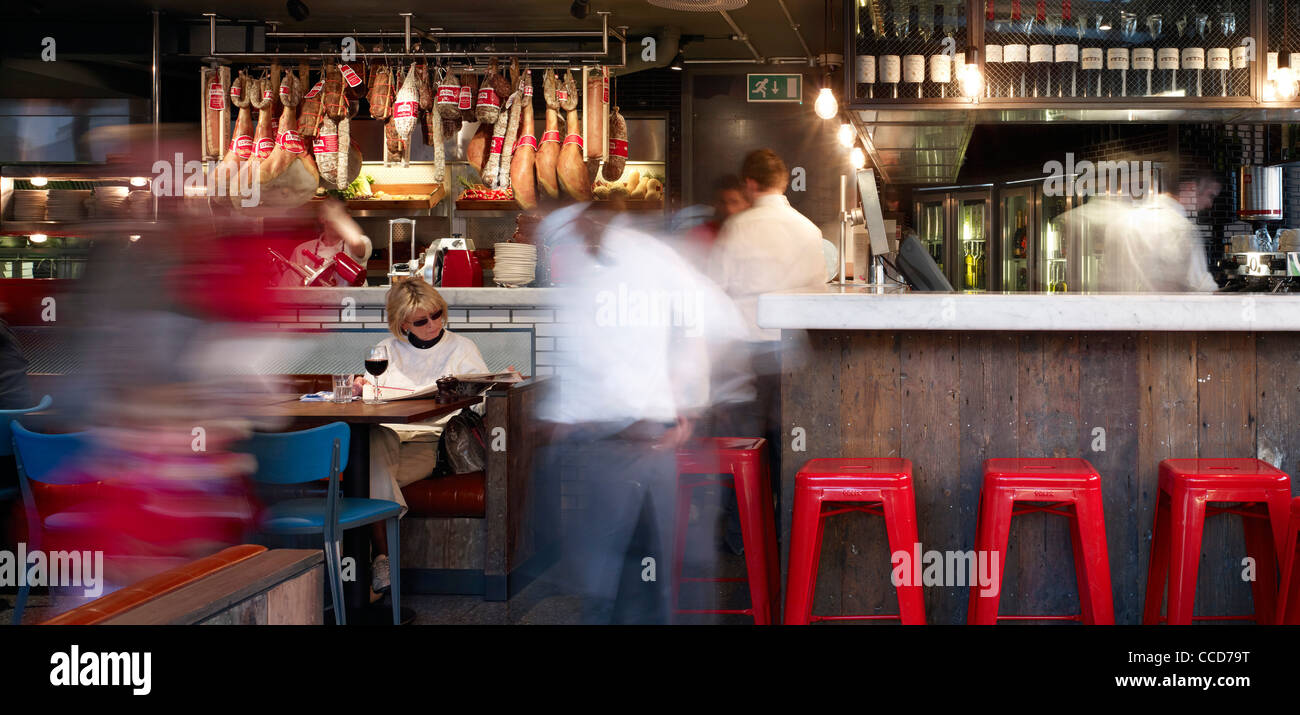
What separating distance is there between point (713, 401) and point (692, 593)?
2.40ft

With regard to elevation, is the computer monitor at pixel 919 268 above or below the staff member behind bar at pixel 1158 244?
below

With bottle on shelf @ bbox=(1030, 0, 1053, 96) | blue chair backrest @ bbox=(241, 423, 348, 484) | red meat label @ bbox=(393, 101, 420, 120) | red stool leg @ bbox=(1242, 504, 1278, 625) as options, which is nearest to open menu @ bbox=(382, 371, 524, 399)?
blue chair backrest @ bbox=(241, 423, 348, 484)

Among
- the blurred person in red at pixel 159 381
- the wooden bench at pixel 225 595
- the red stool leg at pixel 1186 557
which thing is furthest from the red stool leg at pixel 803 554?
the blurred person in red at pixel 159 381

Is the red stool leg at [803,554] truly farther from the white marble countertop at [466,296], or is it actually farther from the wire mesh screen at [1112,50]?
the wire mesh screen at [1112,50]

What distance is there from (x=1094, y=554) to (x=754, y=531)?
967mm

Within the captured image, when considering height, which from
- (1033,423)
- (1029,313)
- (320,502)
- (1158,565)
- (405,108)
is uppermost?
(405,108)

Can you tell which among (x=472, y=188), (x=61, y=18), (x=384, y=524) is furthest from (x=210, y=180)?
(x=384, y=524)

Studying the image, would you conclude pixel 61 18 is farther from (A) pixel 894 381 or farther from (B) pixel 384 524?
(A) pixel 894 381

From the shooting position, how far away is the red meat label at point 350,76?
6430mm

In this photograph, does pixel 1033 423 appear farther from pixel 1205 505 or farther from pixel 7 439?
pixel 7 439

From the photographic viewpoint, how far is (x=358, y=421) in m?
3.71

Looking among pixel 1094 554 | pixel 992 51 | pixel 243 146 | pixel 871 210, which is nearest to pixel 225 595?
pixel 1094 554

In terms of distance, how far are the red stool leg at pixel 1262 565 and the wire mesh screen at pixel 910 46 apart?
3.07 m

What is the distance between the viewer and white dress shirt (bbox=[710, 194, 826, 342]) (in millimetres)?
4504
